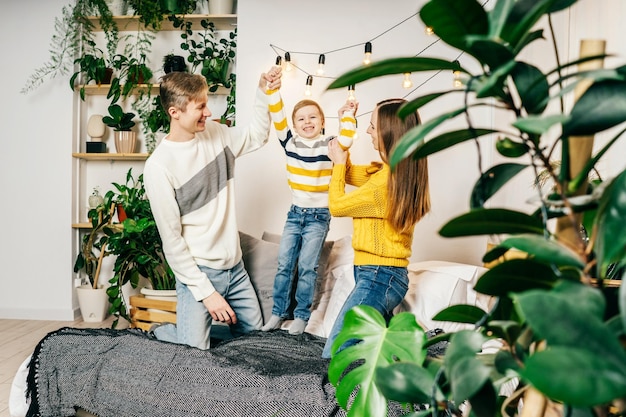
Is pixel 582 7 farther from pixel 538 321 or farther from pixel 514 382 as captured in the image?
pixel 538 321

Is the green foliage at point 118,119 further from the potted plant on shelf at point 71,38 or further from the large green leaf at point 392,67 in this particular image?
the large green leaf at point 392,67

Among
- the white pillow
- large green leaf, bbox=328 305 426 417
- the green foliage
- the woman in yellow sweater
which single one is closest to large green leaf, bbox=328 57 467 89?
large green leaf, bbox=328 305 426 417

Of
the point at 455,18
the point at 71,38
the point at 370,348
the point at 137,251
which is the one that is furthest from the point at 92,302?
the point at 455,18

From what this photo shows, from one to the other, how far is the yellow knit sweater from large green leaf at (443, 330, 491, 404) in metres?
1.81

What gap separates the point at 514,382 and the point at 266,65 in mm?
2497

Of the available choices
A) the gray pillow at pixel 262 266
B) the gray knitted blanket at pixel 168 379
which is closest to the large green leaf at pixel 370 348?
the gray knitted blanket at pixel 168 379

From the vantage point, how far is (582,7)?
297 cm

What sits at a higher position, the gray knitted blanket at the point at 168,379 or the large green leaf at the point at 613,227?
the large green leaf at the point at 613,227

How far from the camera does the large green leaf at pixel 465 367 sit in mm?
492

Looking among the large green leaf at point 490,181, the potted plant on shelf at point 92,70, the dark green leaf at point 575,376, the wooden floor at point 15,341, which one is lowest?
the wooden floor at point 15,341

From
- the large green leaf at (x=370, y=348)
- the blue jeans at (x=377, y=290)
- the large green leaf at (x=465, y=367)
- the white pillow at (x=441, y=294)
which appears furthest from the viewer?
the white pillow at (x=441, y=294)

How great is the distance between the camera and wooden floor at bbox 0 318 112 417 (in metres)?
3.24

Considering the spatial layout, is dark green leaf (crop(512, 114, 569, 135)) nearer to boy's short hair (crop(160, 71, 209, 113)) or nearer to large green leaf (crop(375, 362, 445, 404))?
large green leaf (crop(375, 362, 445, 404))

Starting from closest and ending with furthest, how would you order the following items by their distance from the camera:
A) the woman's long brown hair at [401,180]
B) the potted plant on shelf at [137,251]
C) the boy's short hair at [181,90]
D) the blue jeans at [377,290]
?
1. the woman's long brown hair at [401,180]
2. the blue jeans at [377,290]
3. the boy's short hair at [181,90]
4. the potted plant on shelf at [137,251]
